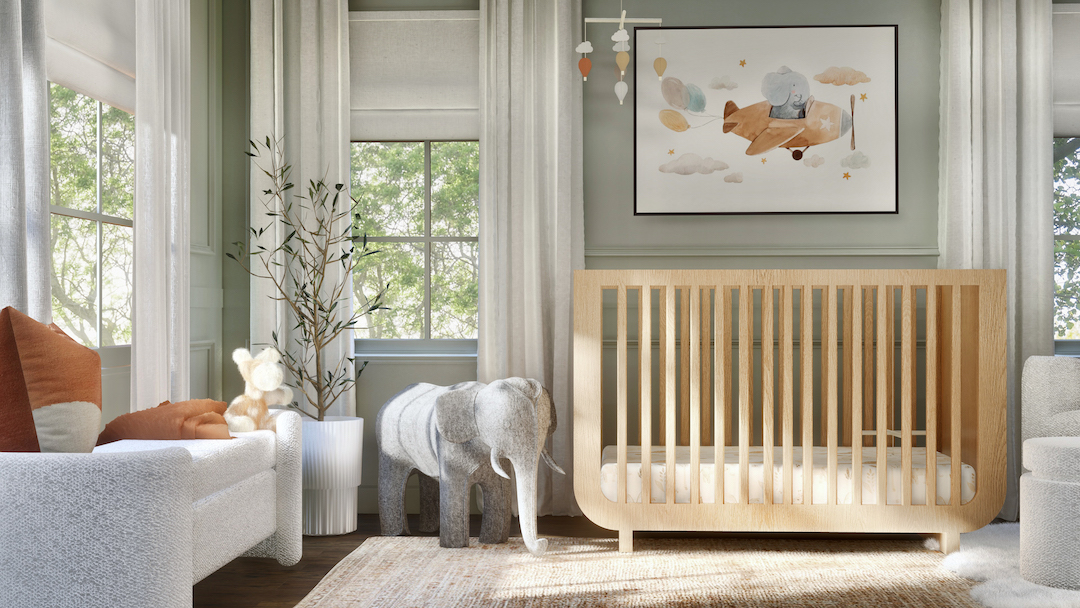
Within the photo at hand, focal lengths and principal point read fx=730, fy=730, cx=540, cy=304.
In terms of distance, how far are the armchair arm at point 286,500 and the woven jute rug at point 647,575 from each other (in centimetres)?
15

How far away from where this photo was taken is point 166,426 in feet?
6.24

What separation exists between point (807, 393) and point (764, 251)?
74 centimetres

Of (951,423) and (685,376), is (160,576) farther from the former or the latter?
(951,423)

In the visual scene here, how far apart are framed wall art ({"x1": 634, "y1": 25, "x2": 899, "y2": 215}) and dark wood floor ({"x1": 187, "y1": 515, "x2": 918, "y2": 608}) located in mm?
1252

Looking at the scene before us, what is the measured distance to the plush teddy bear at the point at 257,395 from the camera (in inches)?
82.0

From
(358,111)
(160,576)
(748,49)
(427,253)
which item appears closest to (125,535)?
(160,576)

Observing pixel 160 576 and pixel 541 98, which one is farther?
pixel 541 98

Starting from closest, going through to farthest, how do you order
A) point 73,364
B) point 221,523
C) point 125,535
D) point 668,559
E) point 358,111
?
point 125,535 < point 73,364 < point 221,523 < point 668,559 < point 358,111

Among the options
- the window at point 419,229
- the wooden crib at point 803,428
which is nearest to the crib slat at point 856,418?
the wooden crib at point 803,428

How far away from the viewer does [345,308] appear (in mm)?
2916

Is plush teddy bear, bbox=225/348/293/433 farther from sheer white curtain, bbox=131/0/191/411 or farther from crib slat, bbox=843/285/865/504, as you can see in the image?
crib slat, bbox=843/285/865/504

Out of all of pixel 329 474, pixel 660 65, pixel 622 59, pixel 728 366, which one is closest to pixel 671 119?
pixel 660 65

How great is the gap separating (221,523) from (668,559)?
132 cm

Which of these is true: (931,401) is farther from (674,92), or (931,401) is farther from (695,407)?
(674,92)
